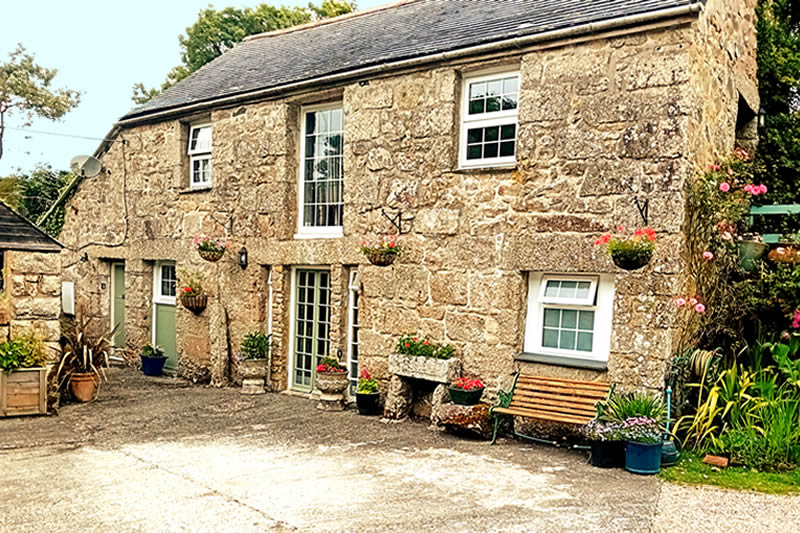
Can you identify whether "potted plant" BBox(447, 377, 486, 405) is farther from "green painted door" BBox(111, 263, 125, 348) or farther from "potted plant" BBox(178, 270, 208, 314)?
"green painted door" BBox(111, 263, 125, 348)

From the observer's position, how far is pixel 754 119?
9.33 meters

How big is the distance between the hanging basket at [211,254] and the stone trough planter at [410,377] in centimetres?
363

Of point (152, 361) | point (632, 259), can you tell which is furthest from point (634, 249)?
point (152, 361)

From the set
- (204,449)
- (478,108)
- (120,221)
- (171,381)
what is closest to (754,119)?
(478,108)

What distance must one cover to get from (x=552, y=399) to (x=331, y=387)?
3143mm

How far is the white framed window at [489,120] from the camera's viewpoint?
313 inches

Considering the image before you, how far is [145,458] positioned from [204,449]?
61cm

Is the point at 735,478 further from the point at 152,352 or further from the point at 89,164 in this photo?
the point at 89,164

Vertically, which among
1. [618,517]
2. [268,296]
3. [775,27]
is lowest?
[618,517]

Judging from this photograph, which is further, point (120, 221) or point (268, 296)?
point (120, 221)

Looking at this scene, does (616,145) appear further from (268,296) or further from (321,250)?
(268,296)

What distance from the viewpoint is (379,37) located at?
10.4 m

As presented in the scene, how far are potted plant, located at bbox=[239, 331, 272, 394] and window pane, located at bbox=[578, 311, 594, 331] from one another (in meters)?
4.90

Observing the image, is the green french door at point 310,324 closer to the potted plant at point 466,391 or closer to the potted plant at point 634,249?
the potted plant at point 466,391
